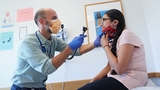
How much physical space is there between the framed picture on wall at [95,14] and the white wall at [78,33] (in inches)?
2.5

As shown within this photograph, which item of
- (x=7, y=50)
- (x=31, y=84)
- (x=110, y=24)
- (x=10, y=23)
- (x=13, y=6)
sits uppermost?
(x=13, y=6)

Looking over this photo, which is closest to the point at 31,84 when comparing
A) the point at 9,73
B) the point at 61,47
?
the point at 61,47

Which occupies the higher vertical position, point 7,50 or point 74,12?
point 74,12

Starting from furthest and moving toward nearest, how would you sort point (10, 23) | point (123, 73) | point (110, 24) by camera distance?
point (10, 23) < point (110, 24) < point (123, 73)

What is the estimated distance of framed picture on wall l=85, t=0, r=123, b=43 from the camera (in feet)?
5.00

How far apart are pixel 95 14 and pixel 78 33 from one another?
32 centimetres

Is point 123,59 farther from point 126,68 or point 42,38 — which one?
point 42,38

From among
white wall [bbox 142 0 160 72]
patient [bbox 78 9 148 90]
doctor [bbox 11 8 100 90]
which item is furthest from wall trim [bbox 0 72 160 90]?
white wall [bbox 142 0 160 72]

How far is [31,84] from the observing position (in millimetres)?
973

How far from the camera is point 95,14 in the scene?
156cm

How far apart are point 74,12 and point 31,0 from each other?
670 mm

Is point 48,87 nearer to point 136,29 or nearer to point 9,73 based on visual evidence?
point 9,73

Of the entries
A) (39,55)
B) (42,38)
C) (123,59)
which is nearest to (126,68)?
(123,59)

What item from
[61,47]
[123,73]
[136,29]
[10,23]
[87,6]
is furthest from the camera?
[10,23]
